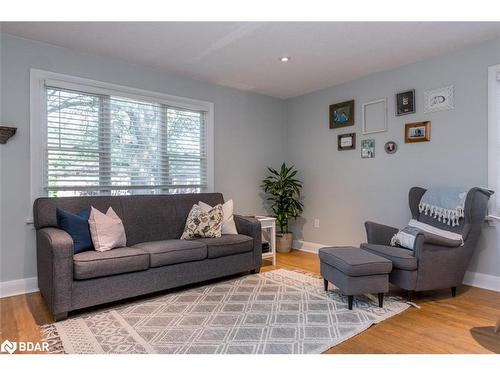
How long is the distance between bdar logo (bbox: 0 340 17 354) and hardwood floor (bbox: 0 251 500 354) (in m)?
0.06

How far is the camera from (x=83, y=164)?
11.1 feet

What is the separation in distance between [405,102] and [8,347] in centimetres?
427

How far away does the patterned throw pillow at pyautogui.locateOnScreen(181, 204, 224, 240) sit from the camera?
3.43 metres

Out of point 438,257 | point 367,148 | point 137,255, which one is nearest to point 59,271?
point 137,255

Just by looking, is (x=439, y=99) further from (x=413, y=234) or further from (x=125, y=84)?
(x=125, y=84)

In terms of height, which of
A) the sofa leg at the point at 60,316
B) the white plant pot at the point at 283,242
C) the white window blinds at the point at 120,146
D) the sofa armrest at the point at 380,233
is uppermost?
the white window blinds at the point at 120,146

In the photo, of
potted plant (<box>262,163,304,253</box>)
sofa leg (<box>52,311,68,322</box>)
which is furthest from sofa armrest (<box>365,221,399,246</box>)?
sofa leg (<box>52,311,68,322</box>)

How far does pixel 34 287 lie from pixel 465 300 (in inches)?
159

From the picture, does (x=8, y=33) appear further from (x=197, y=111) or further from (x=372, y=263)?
(x=372, y=263)

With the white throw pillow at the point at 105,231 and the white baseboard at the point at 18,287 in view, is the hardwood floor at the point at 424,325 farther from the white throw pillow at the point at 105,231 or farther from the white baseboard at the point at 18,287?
the white throw pillow at the point at 105,231

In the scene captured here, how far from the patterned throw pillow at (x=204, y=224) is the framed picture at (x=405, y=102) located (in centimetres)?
244

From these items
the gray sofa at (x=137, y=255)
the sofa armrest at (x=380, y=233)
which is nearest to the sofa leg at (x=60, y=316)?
the gray sofa at (x=137, y=255)

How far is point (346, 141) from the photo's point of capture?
4.42 meters

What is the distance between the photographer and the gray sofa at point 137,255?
245cm
